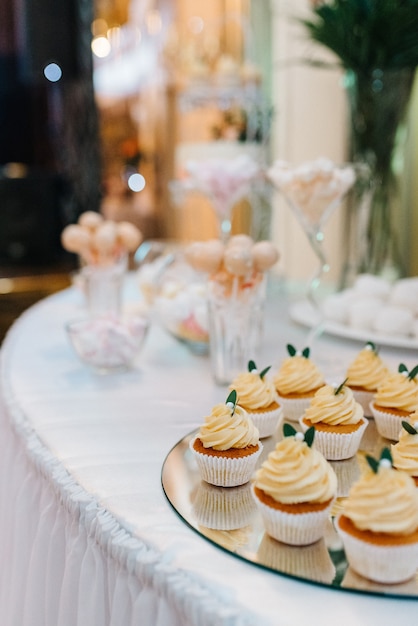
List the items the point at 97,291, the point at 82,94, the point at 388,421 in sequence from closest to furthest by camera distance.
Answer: the point at 388,421 < the point at 97,291 < the point at 82,94

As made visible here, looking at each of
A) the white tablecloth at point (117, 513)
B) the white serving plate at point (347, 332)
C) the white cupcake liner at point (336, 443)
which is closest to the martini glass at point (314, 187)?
the white serving plate at point (347, 332)

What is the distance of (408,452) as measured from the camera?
2.88 ft

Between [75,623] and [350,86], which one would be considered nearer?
[75,623]

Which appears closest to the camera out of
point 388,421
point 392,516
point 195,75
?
point 392,516

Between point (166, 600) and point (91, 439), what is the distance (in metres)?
0.41

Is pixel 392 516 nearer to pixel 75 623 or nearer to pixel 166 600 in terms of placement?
pixel 166 600

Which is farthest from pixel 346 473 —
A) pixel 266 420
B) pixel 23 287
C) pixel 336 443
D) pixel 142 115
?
pixel 142 115

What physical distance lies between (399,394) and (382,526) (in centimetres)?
40

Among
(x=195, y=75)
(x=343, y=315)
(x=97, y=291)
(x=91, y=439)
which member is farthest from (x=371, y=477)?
(x=195, y=75)

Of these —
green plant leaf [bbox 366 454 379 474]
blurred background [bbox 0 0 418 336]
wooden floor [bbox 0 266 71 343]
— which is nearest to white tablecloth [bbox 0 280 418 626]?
green plant leaf [bbox 366 454 379 474]

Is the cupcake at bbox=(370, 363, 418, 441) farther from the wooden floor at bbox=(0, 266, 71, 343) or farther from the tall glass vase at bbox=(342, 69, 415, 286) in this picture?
the wooden floor at bbox=(0, 266, 71, 343)

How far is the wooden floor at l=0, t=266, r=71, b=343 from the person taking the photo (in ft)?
15.2

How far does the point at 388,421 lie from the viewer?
108cm

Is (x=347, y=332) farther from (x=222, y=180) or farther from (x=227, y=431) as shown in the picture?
(x=227, y=431)
